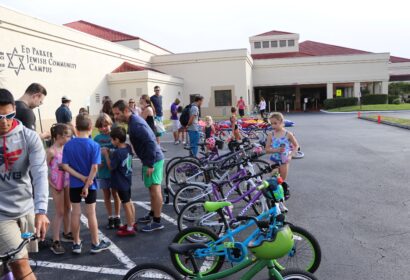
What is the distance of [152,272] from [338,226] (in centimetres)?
320

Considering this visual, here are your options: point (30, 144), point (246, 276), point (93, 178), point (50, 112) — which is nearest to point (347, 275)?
point (246, 276)

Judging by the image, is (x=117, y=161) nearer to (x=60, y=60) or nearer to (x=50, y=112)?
(x=50, y=112)

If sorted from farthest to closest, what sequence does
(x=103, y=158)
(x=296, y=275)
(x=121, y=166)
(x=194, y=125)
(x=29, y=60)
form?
1. (x=29, y=60)
2. (x=194, y=125)
3. (x=103, y=158)
4. (x=121, y=166)
5. (x=296, y=275)

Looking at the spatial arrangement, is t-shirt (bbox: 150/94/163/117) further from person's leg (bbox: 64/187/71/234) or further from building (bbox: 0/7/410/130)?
person's leg (bbox: 64/187/71/234)

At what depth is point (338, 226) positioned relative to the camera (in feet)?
16.2

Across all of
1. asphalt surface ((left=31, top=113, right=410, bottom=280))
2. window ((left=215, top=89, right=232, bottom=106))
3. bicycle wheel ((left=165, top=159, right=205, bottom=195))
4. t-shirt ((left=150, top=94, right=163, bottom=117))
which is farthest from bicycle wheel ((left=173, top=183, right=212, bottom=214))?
window ((left=215, top=89, right=232, bottom=106))

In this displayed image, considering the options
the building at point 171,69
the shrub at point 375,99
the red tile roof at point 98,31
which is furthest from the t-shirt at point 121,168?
the shrub at point 375,99

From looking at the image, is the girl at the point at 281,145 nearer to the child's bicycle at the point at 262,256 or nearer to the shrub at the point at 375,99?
the child's bicycle at the point at 262,256

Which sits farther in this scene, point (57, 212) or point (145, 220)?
point (145, 220)

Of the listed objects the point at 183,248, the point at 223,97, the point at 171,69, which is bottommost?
the point at 183,248

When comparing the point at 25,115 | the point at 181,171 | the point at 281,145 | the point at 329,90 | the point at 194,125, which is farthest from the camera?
the point at 329,90

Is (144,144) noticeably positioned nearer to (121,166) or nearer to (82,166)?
(121,166)

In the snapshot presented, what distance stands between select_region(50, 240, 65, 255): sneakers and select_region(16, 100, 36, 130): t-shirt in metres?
1.50

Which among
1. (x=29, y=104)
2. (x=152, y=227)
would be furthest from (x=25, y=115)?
(x=152, y=227)
